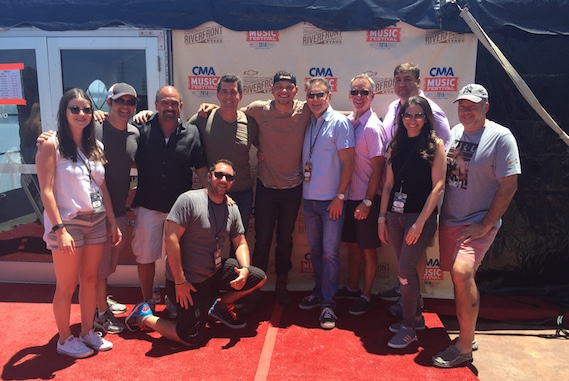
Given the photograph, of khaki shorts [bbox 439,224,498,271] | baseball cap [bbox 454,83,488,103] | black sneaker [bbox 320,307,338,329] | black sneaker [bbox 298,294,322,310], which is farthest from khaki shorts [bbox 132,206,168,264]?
baseball cap [bbox 454,83,488,103]

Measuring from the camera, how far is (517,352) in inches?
149

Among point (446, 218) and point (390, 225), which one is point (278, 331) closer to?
point (390, 225)

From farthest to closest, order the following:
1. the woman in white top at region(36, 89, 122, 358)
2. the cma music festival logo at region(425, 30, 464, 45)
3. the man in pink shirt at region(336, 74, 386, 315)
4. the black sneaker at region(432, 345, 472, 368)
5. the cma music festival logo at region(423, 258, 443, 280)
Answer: the cma music festival logo at region(423, 258, 443, 280) → the cma music festival logo at region(425, 30, 464, 45) → the man in pink shirt at region(336, 74, 386, 315) → the black sneaker at region(432, 345, 472, 368) → the woman in white top at region(36, 89, 122, 358)

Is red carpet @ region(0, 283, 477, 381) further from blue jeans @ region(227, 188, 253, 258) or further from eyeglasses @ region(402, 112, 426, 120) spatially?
eyeglasses @ region(402, 112, 426, 120)

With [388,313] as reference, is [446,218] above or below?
above

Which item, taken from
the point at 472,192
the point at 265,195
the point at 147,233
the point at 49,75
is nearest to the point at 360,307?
the point at 265,195

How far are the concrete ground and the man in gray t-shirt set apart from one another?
58cm

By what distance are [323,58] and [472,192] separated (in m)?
1.99

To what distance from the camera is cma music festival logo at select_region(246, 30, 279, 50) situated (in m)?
4.23

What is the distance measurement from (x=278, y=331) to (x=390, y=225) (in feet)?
4.11

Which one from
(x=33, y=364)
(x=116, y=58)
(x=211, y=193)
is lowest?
(x=33, y=364)

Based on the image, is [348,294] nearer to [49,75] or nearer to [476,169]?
[476,169]

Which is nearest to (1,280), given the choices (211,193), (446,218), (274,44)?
(211,193)

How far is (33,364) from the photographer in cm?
309
